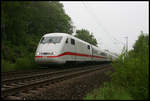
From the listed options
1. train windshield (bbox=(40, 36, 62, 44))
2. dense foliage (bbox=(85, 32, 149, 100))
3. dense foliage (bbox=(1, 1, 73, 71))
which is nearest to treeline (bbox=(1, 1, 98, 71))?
dense foliage (bbox=(1, 1, 73, 71))

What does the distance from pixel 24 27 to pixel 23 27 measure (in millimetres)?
521

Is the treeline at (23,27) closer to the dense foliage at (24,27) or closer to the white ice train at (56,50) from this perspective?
the dense foliage at (24,27)

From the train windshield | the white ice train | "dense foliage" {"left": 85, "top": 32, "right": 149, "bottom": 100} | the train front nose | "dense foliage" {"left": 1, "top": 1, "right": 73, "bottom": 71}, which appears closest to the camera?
"dense foliage" {"left": 85, "top": 32, "right": 149, "bottom": 100}

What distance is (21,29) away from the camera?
20.7 m

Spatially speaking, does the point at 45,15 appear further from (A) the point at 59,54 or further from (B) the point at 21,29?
(A) the point at 59,54

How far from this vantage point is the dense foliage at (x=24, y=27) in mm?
13791

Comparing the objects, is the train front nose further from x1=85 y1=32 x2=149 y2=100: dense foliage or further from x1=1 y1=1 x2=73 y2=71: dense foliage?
x1=85 y1=32 x2=149 y2=100: dense foliage

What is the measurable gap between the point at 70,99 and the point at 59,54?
26.8 feet

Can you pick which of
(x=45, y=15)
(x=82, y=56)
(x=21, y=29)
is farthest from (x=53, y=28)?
(x=82, y=56)

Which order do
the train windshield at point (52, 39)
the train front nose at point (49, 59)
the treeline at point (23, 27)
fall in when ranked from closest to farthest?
1. the train front nose at point (49, 59)
2. the treeline at point (23, 27)
3. the train windshield at point (52, 39)

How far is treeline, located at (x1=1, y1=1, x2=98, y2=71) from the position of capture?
13041 millimetres

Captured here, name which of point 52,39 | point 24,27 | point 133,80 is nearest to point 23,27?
point 24,27

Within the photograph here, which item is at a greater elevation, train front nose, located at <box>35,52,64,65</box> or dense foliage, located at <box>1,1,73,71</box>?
dense foliage, located at <box>1,1,73,71</box>

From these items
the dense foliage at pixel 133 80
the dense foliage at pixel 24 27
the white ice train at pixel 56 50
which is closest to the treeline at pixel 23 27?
the dense foliage at pixel 24 27
